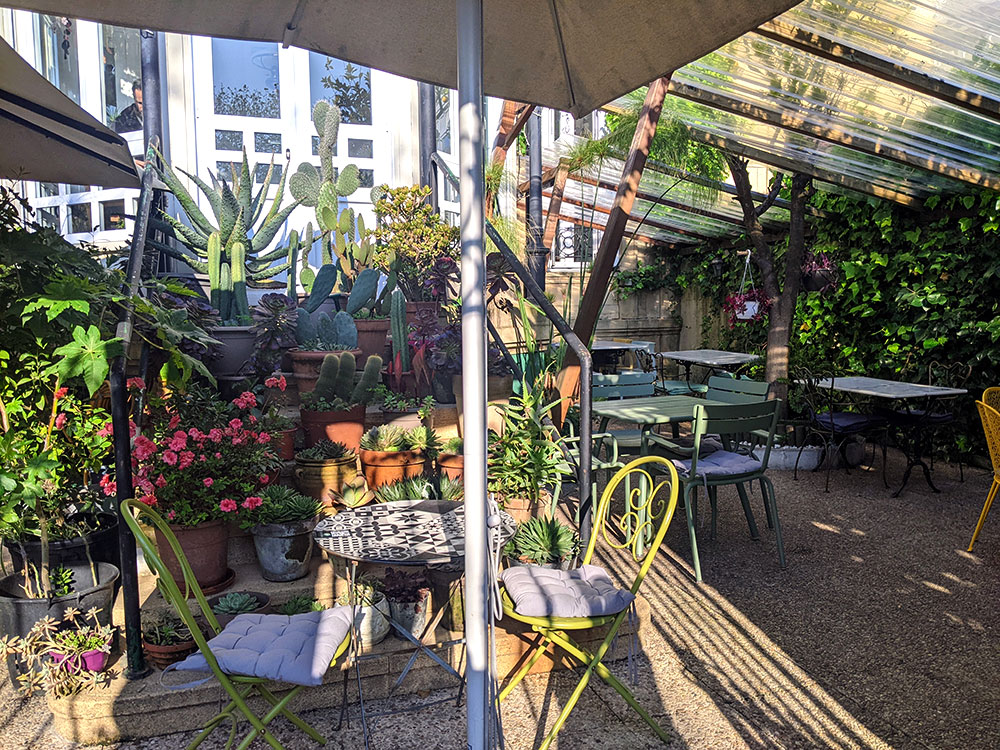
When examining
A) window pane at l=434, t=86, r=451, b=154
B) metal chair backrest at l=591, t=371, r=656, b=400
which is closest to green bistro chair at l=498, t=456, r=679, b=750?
metal chair backrest at l=591, t=371, r=656, b=400

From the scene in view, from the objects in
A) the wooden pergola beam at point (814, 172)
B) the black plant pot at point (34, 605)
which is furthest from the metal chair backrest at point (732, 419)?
the wooden pergola beam at point (814, 172)

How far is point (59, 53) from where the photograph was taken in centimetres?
693

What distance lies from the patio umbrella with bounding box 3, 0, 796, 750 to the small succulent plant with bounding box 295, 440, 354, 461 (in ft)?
6.48

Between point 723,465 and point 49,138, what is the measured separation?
3.21 m

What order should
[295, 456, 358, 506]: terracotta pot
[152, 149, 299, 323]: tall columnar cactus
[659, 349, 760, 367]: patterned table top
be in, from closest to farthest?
1. [295, 456, 358, 506]: terracotta pot
2. [152, 149, 299, 323]: tall columnar cactus
3. [659, 349, 760, 367]: patterned table top

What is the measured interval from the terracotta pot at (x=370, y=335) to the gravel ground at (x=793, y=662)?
222 cm

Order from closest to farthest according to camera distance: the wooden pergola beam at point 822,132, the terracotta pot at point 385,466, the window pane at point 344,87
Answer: the terracotta pot at point 385,466 → the wooden pergola beam at point 822,132 → the window pane at point 344,87

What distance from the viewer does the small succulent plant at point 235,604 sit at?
2.55 m

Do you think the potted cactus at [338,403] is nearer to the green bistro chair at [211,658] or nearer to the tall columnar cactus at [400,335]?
the tall columnar cactus at [400,335]

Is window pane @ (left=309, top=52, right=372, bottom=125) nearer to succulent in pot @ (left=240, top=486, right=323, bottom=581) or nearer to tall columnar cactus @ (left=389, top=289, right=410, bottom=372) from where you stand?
tall columnar cactus @ (left=389, top=289, right=410, bottom=372)

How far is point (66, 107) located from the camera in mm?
2400

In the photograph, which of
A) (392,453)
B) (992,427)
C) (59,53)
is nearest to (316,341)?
(392,453)

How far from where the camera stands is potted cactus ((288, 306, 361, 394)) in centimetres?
422

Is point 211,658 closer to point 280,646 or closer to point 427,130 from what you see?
point 280,646
